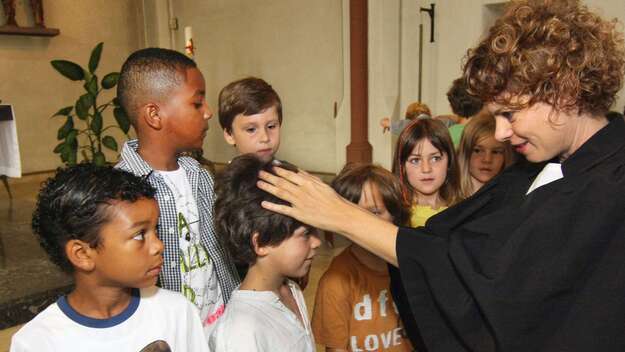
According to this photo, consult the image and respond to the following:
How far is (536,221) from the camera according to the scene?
3.87ft

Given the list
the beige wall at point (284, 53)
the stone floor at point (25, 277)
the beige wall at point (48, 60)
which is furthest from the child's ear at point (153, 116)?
the beige wall at point (48, 60)

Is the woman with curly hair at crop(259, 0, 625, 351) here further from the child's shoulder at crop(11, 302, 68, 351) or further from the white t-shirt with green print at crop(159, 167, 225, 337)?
the child's shoulder at crop(11, 302, 68, 351)

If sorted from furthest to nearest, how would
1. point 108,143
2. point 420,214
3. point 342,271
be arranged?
point 108,143
point 420,214
point 342,271

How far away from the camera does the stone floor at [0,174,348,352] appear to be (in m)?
3.20

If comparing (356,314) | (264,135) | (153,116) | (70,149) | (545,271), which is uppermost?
(153,116)

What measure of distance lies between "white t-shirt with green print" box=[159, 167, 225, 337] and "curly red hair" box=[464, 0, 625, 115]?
1.03m

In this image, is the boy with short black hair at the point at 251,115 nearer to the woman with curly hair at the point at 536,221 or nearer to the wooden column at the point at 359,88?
the woman with curly hair at the point at 536,221

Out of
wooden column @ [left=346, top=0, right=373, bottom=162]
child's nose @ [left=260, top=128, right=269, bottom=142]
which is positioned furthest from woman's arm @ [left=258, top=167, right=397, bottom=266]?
wooden column @ [left=346, top=0, right=373, bottom=162]

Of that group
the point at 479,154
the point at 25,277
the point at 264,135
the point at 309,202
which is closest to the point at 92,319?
the point at 309,202

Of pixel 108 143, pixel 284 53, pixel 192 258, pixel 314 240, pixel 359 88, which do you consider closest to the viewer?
pixel 314 240

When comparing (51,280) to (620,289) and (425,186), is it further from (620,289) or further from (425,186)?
(620,289)

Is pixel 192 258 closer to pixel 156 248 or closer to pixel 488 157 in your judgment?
pixel 156 248

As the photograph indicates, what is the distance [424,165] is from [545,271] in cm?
128

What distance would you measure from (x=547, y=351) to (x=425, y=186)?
130 cm
